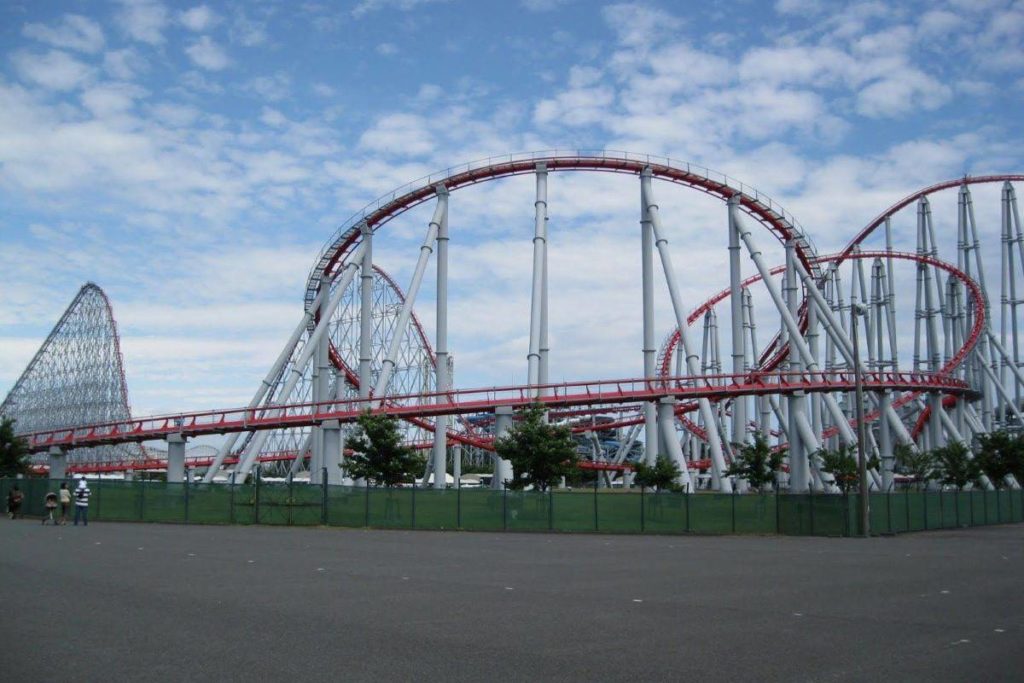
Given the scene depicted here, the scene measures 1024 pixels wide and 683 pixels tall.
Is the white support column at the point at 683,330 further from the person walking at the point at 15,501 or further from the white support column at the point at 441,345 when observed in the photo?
the person walking at the point at 15,501

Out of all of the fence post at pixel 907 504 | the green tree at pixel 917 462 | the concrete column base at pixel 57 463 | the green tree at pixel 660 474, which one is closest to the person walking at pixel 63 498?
the concrete column base at pixel 57 463

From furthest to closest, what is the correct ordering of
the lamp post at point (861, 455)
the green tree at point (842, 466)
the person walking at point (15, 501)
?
the green tree at point (842, 466) → the person walking at point (15, 501) → the lamp post at point (861, 455)

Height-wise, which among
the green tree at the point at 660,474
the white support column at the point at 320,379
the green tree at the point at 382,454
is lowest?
the green tree at the point at 660,474

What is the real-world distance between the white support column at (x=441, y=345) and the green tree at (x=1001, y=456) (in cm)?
2650

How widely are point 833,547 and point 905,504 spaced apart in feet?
25.5

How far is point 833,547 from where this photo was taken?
2100 centimetres

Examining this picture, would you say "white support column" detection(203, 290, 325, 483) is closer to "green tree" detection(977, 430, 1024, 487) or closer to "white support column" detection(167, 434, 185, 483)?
"white support column" detection(167, 434, 185, 483)

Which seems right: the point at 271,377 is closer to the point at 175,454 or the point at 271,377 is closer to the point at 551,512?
the point at 175,454

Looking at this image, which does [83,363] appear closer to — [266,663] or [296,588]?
[296,588]

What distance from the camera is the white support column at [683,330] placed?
1448 inches

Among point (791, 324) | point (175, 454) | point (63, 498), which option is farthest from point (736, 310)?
point (63, 498)

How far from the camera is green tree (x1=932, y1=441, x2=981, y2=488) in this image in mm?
43219

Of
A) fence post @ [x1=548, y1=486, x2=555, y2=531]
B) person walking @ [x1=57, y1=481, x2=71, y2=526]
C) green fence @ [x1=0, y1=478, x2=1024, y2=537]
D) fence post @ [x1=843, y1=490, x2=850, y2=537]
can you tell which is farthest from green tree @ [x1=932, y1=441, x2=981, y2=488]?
person walking @ [x1=57, y1=481, x2=71, y2=526]

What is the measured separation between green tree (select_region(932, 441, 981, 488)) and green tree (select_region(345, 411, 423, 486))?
1010 inches
